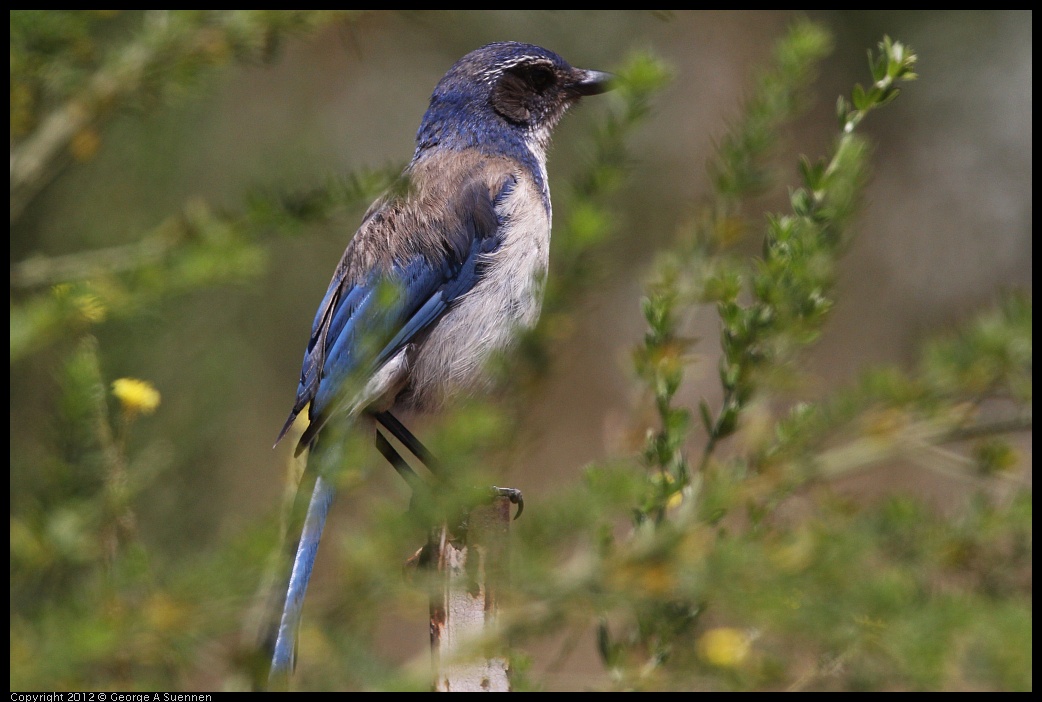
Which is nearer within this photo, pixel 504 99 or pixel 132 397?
pixel 132 397

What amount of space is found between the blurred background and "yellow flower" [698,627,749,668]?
22cm

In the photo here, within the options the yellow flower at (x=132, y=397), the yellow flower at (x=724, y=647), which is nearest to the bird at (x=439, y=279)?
the yellow flower at (x=132, y=397)

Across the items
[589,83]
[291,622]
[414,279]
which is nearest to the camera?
[291,622]

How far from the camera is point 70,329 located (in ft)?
5.28

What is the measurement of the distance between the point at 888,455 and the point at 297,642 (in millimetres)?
964

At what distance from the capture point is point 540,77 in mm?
4402

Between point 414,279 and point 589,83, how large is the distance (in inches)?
55.4

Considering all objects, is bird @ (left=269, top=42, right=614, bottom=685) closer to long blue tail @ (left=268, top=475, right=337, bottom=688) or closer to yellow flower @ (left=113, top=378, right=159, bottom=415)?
yellow flower @ (left=113, top=378, right=159, bottom=415)

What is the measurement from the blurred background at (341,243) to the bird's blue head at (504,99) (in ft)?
0.55

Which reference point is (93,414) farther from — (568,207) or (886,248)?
(886,248)

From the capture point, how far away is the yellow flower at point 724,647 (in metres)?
1.57

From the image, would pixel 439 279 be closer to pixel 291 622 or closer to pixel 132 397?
pixel 132 397

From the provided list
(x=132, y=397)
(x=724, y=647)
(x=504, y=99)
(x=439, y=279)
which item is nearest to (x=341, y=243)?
(x=504, y=99)
